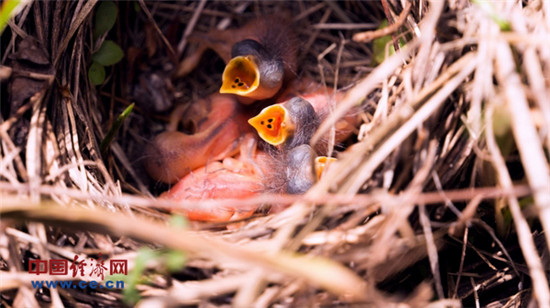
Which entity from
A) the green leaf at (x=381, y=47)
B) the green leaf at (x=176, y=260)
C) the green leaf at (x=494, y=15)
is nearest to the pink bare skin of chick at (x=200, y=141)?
the green leaf at (x=381, y=47)

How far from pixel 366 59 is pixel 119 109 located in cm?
93

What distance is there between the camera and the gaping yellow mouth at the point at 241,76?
63.6 inches

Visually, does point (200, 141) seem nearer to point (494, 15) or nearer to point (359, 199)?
point (359, 199)

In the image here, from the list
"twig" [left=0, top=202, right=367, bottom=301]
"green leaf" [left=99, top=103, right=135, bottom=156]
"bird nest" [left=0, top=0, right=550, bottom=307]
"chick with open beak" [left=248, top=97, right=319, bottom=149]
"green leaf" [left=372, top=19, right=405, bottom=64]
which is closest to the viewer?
"twig" [left=0, top=202, right=367, bottom=301]

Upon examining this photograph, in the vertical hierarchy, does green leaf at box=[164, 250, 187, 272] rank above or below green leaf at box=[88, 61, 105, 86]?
below

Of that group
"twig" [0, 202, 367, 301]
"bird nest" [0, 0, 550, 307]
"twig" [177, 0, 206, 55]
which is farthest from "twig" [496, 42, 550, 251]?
"twig" [177, 0, 206, 55]

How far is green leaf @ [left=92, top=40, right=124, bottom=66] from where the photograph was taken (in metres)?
1.54

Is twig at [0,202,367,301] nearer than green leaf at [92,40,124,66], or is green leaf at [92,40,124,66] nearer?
twig at [0,202,367,301]

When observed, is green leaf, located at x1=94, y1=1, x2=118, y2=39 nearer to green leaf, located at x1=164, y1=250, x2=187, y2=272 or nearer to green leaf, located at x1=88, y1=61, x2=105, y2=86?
green leaf, located at x1=88, y1=61, x2=105, y2=86

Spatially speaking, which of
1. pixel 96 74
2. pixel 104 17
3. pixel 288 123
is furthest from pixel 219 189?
pixel 104 17

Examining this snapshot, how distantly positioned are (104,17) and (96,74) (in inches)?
7.2

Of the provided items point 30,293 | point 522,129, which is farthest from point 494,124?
point 30,293

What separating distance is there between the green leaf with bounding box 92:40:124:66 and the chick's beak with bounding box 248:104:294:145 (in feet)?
1.59

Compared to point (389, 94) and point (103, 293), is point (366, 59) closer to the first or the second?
point (389, 94)
